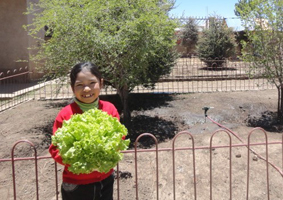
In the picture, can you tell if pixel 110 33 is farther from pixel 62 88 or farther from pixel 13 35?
pixel 13 35

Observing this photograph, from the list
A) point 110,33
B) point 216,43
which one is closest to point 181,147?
point 110,33

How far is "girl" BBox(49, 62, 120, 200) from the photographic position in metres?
2.22

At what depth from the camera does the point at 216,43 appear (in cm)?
1631

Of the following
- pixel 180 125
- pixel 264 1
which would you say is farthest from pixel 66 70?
pixel 264 1

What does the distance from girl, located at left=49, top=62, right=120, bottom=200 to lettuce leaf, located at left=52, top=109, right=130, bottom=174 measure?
0.25 metres

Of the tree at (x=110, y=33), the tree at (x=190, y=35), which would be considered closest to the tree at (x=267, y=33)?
the tree at (x=110, y=33)

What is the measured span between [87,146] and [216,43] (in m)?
15.4

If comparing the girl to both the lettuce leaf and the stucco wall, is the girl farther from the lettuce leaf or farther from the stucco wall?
the stucco wall

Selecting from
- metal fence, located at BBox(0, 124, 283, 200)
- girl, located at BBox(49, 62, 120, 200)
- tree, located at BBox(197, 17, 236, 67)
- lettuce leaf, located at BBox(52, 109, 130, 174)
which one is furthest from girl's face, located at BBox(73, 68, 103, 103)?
tree, located at BBox(197, 17, 236, 67)

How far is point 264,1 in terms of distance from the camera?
273 inches

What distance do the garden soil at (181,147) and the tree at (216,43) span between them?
251 inches

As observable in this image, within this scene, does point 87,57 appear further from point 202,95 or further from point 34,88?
point 34,88

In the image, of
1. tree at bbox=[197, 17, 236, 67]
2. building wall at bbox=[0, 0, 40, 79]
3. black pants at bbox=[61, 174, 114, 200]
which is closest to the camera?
black pants at bbox=[61, 174, 114, 200]

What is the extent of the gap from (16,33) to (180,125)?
8658 millimetres
